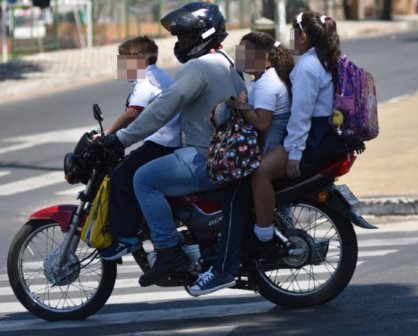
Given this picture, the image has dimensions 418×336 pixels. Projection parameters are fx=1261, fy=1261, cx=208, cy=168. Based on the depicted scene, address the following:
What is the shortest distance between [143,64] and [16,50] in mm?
24877

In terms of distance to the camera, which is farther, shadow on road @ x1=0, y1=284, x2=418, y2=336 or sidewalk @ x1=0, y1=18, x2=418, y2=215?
sidewalk @ x1=0, y1=18, x2=418, y2=215

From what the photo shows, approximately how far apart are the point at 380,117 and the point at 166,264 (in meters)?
10.8

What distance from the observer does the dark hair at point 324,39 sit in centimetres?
708

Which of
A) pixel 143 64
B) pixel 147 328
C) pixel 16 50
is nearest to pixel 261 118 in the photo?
pixel 143 64

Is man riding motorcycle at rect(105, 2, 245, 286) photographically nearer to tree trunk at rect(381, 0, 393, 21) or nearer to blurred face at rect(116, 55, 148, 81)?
blurred face at rect(116, 55, 148, 81)

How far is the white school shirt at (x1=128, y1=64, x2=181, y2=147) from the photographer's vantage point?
7.36 metres

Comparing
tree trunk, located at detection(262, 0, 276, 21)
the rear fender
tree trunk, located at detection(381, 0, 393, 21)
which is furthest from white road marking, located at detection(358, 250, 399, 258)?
tree trunk, located at detection(381, 0, 393, 21)

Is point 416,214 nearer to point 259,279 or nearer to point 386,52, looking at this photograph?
point 259,279

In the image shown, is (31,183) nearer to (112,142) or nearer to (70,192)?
(70,192)

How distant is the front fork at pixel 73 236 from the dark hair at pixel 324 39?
147 cm

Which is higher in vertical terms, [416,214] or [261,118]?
[261,118]

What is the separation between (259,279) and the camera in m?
7.33

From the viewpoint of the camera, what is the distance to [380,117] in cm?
1750

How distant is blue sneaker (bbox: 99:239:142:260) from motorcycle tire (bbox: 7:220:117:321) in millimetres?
121
